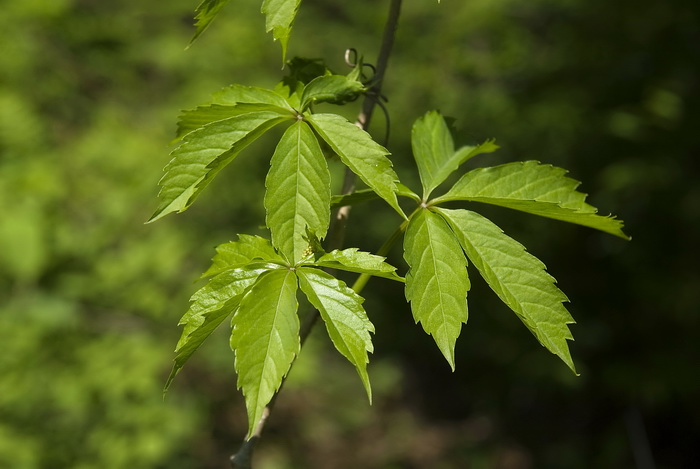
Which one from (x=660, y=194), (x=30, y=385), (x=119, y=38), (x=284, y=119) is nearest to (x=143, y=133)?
A: (x=119, y=38)

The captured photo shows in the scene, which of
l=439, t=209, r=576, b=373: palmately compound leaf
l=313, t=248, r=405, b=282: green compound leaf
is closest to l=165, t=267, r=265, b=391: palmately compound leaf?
l=313, t=248, r=405, b=282: green compound leaf

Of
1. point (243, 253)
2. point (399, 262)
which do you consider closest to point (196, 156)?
point (243, 253)

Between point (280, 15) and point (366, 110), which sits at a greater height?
point (280, 15)

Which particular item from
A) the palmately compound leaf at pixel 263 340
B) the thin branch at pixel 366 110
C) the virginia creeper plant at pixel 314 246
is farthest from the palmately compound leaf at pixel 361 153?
the palmately compound leaf at pixel 263 340

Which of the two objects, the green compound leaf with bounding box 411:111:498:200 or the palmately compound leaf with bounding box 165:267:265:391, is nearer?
the palmately compound leaf with bounding box 165:267:265:391

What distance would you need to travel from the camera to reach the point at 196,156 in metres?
1.06

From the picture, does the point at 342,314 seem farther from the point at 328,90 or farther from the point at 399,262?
the point at 399,262

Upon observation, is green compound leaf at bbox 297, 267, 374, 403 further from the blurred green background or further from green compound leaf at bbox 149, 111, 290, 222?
the blurred green background

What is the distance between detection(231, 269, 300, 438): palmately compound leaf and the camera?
3.14 feet

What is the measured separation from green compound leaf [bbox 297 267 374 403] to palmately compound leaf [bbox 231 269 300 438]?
41mm

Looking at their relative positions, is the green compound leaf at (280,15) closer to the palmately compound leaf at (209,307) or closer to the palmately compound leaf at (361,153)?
the palmately compound leaf at (361,153)

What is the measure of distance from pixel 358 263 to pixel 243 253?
195 mm

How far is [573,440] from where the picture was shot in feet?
16.7

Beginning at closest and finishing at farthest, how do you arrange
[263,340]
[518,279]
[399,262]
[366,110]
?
1. [263,340]
2. [518,279]
3. [366,110]
4. [399,262]
